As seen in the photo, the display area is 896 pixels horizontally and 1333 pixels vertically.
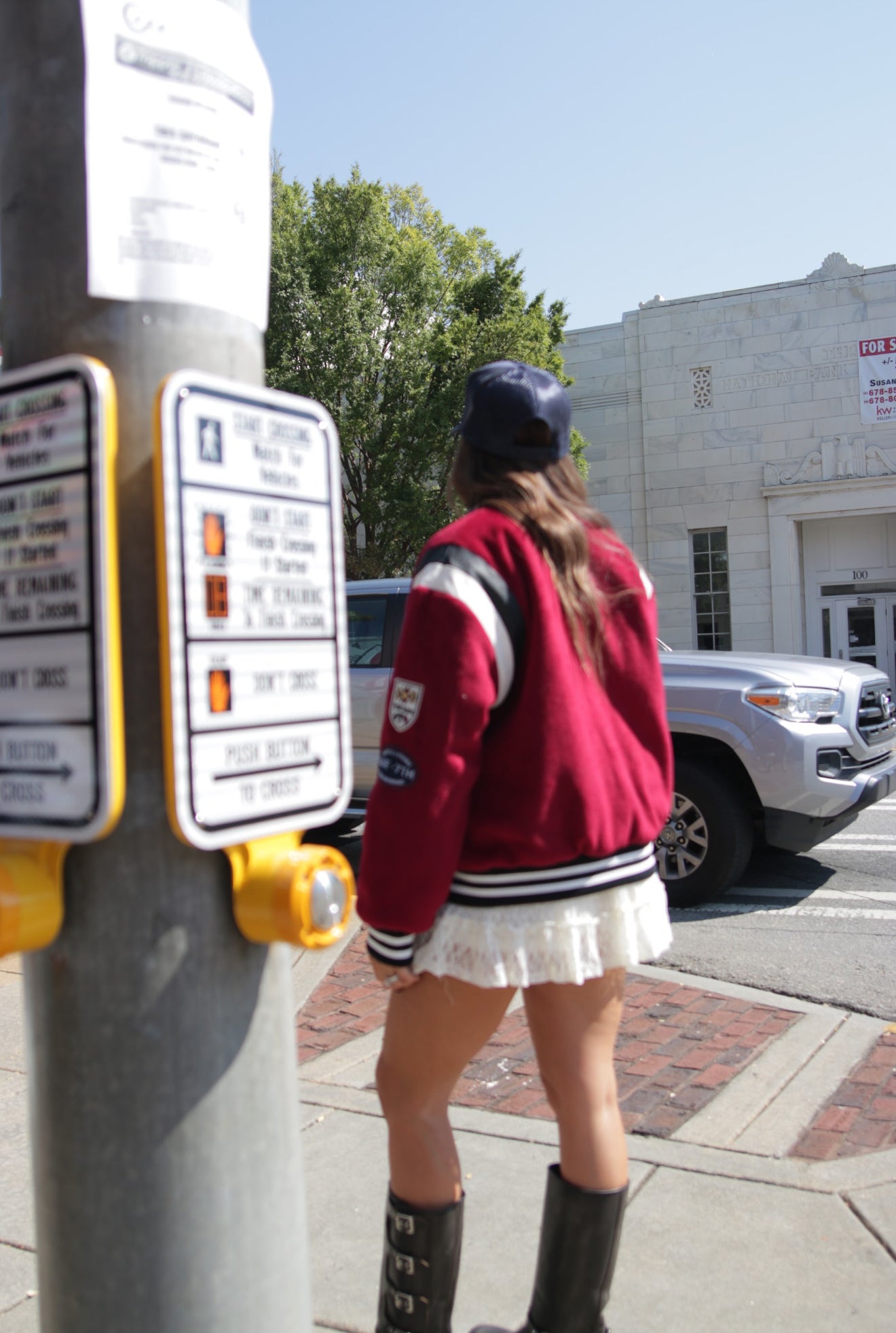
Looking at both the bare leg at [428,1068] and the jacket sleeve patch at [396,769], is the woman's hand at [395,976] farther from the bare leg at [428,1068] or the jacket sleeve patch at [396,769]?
the jacket sleeve patch at [396,769]

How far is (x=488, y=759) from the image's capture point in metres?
2.12

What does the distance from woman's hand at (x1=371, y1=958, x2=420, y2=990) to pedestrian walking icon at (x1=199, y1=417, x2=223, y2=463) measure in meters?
1.01

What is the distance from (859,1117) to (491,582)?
2.64 m

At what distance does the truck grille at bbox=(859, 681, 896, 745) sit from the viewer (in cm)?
705

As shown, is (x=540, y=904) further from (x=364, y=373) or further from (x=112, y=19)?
(x=364, y=373)

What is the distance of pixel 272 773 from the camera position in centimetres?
158

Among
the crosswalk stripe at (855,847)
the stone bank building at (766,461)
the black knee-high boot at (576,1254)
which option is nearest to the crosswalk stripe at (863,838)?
the crosswalk stripe at (855,847)

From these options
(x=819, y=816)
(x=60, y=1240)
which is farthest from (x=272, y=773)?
(x=819, y=816)

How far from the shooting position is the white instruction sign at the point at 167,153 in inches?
58.9

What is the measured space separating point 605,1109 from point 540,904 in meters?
0.43

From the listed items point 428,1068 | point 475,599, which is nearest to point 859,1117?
point 428,1068

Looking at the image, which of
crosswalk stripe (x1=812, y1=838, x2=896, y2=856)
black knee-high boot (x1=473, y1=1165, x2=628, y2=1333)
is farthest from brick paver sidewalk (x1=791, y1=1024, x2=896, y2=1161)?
crosswalk stripe (x1=812, y1=838, x2=896, y2=856)

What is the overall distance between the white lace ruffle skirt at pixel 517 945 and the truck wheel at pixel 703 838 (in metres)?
4.63

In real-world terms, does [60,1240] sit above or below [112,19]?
below
